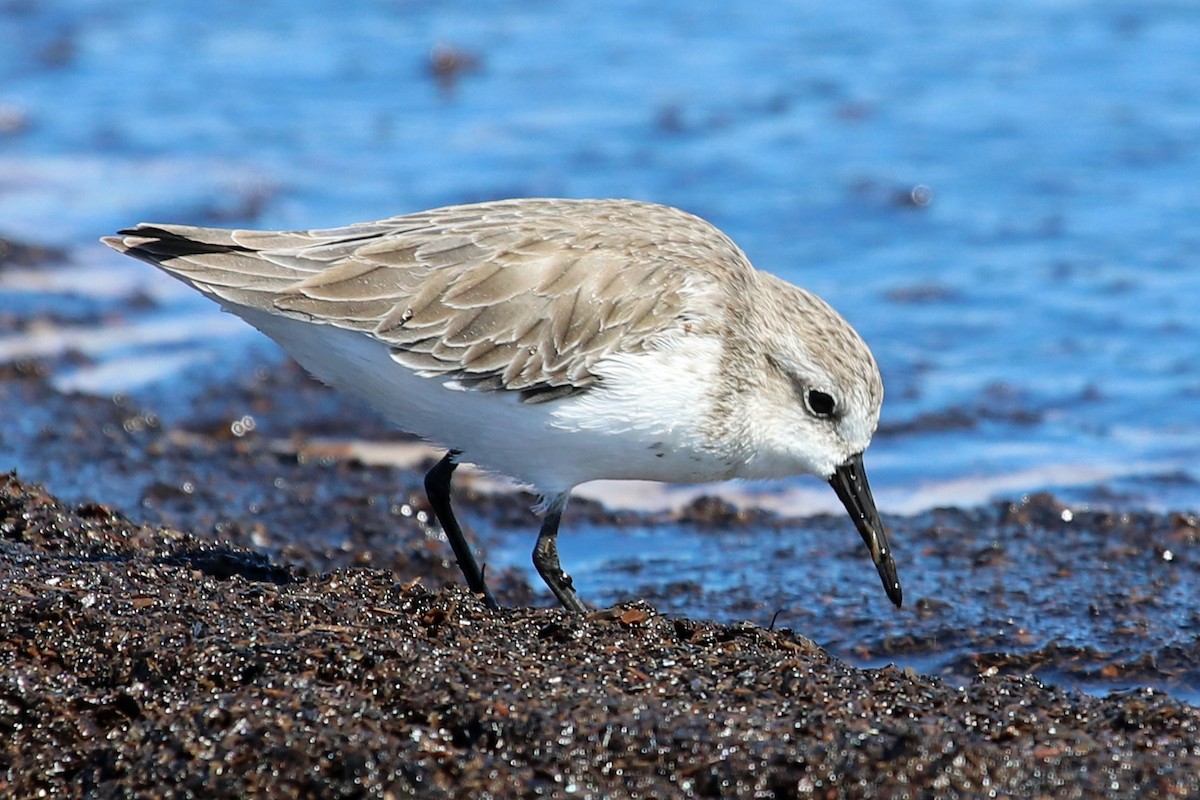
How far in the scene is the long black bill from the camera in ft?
20.1

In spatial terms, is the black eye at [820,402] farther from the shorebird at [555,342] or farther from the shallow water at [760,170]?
the shallow water at [760,170]

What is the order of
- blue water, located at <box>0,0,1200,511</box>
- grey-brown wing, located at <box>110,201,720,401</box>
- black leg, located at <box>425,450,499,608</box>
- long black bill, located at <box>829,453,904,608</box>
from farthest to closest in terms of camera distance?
1. blue water, located at <box>0,0,1200,511</box>
2. long black bill, located at <box>829,453,904,608</box>
3. black leg, located at <box>425,450,499,608</box>
4. grey-brown wing, located at <box>110,201,720,401</box>

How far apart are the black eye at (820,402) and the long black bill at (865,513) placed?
0.32 m

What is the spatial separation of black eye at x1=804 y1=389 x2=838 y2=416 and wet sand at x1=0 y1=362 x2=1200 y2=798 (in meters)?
1.07

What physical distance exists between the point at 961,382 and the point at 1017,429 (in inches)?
27.8

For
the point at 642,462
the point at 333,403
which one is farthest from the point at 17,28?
the point at 642,462

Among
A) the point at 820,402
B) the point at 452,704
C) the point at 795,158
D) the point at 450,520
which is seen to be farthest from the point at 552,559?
the point at 795,158

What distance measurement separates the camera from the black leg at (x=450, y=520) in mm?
6016

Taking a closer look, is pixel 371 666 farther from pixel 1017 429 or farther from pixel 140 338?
pixel 140 338

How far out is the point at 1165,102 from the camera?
511 inches

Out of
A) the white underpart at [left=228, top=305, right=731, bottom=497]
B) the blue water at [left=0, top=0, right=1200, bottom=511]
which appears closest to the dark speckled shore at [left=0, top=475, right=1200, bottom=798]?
the white underpart at [left=228, top=305, right=731, bottom=497]

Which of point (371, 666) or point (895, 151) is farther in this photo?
point (895, 151)

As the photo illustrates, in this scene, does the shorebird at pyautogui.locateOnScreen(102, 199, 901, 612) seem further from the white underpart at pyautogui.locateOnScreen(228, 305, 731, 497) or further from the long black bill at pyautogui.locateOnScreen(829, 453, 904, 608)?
the long black bill at pyautogui.locateOnScreen(829, 453, 904, 608)

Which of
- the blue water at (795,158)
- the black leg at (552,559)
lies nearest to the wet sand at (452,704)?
the black leg at (552,559)
